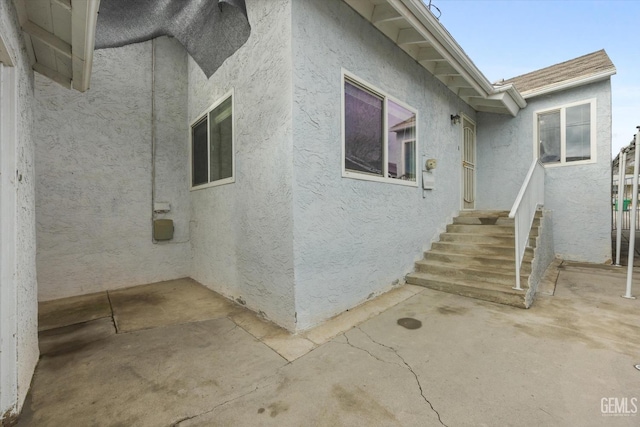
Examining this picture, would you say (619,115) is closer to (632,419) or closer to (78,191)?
(632,419)

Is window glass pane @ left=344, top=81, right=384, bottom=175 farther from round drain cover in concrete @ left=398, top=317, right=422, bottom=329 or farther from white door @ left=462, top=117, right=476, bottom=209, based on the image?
white door @ left=462, top=117, right=476, bottom=209

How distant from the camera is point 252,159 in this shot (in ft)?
11.2

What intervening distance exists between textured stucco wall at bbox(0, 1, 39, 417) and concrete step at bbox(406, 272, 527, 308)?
4.39m

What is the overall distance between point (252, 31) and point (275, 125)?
1.42 metres

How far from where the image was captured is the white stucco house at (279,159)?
9.09 feet

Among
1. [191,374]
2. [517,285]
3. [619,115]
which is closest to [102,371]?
[191,374]

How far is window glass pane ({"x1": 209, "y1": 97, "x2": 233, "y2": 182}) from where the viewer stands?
13.1ft

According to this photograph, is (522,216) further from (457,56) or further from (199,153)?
(199,153)

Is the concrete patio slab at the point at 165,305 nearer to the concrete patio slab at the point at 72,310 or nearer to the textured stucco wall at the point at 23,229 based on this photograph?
the concrete patio slab at the point at 72,310

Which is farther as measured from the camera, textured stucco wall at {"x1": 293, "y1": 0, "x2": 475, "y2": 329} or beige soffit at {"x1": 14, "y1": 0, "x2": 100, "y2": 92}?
textured stucco wall at {"x1": 293, "y1": 0, "x2": 475, "y2": 329}

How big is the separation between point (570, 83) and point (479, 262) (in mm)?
4938

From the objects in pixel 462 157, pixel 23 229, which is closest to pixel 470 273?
pixel 462 157

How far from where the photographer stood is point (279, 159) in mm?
2947

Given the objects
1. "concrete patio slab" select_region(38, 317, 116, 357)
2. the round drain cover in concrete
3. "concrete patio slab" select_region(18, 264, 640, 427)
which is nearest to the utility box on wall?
"concrete patio slab" select_region(38, 317, 116, 357)
